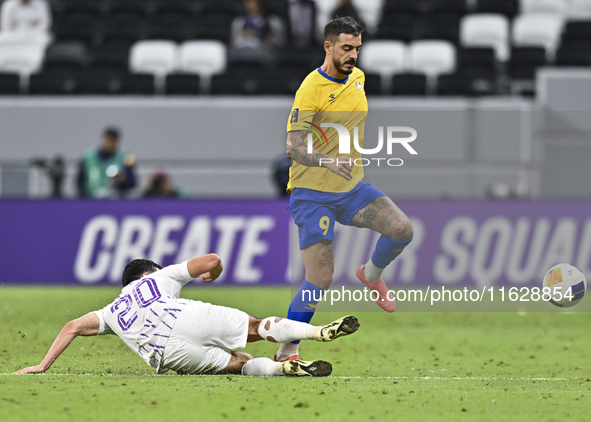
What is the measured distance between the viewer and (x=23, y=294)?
567 inches

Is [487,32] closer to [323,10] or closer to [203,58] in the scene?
[323,10]

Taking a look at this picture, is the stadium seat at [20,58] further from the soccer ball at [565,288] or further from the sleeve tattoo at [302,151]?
the soccer ball at [565,288]

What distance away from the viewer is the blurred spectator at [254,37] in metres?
17.6

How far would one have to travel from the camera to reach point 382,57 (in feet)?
59.2

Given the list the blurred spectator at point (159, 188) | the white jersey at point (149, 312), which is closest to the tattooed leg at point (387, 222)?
the white jersey at point (149, 312)

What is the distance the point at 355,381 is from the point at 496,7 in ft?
45.6

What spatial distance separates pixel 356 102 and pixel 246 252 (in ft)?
23.1

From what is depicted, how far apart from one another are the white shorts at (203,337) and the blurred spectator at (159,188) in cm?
781

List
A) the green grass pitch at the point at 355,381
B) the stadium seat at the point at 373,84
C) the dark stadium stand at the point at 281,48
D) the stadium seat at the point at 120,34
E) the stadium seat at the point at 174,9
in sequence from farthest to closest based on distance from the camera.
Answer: the stadium seat at the point at 174,9
the stadium seat at the point at 120,34
the dark stadium stand at the point at 281,48
the stadium seat at the point at 373,84
the green grass pitch at the point at 355,381

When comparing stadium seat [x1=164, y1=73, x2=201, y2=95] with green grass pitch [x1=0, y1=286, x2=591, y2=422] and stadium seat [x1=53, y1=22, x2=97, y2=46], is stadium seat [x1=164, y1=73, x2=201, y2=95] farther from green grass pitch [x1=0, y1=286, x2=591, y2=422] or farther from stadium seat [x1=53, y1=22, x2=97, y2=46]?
green grass pitch [x1=0, y1=286, x2=591, y2=422]

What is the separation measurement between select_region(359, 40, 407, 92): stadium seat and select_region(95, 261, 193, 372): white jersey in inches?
452

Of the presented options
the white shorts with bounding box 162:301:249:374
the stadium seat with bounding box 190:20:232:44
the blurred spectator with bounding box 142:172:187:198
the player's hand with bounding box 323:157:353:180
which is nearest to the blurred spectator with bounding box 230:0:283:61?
the stadium seat with bounding box 190:20:232:44

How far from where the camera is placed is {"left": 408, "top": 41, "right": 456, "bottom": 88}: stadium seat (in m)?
18.0

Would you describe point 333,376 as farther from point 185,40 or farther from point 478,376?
point 185,40
